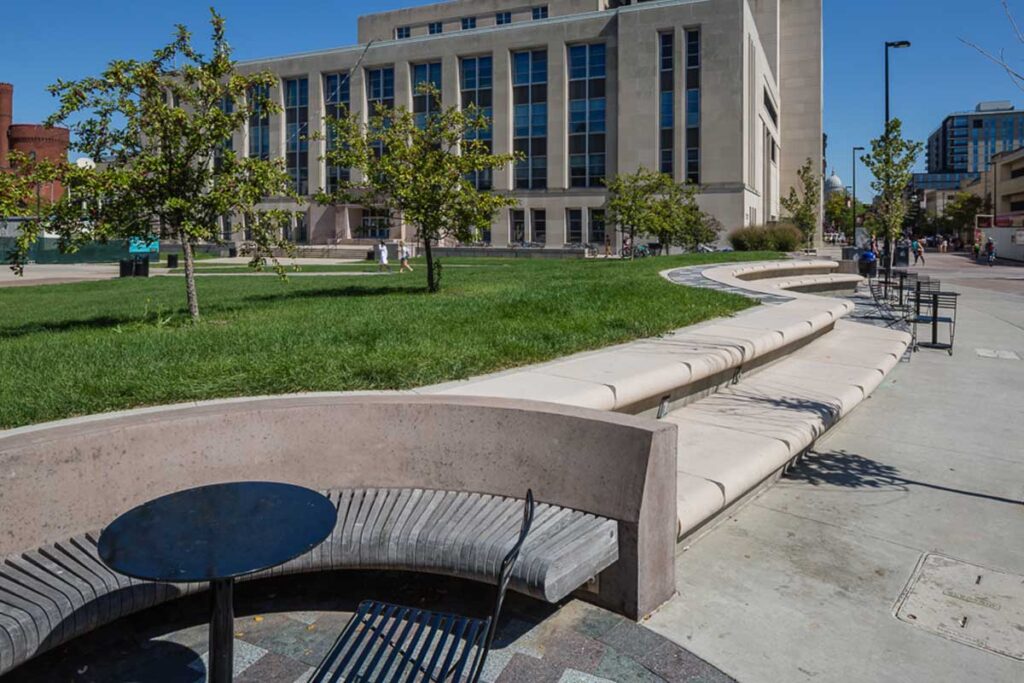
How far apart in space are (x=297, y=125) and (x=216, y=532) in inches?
2857

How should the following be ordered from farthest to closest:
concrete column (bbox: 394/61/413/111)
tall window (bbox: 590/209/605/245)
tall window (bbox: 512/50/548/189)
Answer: concrete column (bbox: 394/61/413/111), tall window (bbox: 512/50/548/189), tall window (bbox: 590/209/605/245)

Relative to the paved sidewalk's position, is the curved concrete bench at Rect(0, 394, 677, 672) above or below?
above

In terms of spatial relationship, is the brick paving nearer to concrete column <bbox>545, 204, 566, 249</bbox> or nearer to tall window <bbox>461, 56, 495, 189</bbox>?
concrete column <bbox>545, 204, 566, 249</bbox>

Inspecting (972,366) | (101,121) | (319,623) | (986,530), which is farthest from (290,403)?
(972,366)

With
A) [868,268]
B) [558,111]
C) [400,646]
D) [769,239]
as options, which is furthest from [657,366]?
[558,111]

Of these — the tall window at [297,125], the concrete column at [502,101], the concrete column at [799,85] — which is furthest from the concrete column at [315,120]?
the concrete column at [799,85]

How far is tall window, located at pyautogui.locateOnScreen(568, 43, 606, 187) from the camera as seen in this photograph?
60.9 meters

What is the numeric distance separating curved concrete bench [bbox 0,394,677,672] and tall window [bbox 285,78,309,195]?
6788cm

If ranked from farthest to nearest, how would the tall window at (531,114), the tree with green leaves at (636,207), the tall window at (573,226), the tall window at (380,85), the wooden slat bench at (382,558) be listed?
1. the tall window at (380,85)
2. the tall window at (531,114)
3. the tall window at (573,226)
4. the tree with green leaves at (636,207)
5. the wooden slat bench at (382,558)

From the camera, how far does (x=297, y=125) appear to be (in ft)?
229

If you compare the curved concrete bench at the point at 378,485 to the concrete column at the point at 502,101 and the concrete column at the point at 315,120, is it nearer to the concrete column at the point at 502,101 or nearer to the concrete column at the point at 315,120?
the concrete column at the point at 502,101

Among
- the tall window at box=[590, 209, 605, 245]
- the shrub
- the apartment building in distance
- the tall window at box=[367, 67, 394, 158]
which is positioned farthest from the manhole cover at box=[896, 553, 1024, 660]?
the tall window at box=[367, 67, 394, 158]

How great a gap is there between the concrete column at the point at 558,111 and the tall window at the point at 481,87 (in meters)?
4.96

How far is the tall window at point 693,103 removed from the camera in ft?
188
